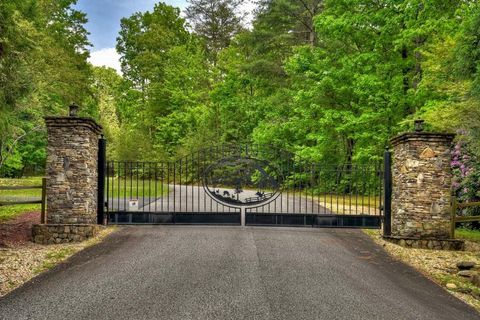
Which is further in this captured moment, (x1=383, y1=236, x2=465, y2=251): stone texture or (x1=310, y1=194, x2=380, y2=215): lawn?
(x1=310, y1=194, x2=380, y2=215): lawn

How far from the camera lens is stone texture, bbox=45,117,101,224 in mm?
8062

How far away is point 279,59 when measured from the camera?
2455 centimetres

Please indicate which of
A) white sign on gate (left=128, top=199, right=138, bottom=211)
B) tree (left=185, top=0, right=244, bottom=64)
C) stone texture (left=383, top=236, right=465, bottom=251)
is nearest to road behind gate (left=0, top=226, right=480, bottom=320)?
stone texture (left=383, top=236, right=465, bottom=251)

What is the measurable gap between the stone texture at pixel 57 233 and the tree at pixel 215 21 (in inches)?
1025

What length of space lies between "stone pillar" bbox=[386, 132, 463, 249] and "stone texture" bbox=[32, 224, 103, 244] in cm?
693

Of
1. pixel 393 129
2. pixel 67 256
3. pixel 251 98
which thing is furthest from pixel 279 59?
pixel 67 256

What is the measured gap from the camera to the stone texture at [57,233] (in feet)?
26.1

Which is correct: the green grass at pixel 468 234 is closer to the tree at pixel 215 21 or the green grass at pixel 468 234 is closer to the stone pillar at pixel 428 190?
the stone pillar at pixel 428 190

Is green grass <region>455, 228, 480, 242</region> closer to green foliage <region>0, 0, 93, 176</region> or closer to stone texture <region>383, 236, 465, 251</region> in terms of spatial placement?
stone texture <region>383, 236, 465, 251</region>

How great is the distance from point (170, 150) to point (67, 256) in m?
24.0

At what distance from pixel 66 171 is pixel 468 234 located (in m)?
9.98

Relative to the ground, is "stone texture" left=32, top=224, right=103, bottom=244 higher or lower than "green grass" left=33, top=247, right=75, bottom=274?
higher

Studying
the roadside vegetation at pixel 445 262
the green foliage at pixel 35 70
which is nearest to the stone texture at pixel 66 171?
the green foliage at pixel 35 70

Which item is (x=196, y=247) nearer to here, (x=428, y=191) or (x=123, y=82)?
(x=428, y=191)
